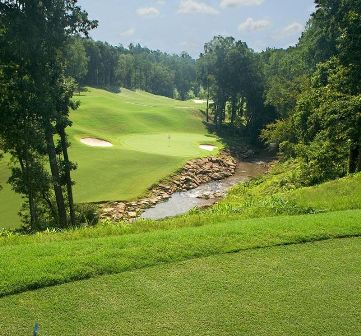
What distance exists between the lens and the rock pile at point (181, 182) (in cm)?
3297

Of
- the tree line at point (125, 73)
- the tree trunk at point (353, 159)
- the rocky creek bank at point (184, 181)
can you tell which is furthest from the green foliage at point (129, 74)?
the tree trunk at point (353, 159)

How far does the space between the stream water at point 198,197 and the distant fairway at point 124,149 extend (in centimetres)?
281

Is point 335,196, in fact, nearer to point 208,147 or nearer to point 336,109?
point 336,109

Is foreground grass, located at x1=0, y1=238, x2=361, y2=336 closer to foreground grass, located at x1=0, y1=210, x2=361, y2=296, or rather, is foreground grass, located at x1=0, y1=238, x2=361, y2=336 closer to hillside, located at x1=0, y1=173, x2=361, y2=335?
hillside, located at x1=0, y1=173, x2=361, y2=335

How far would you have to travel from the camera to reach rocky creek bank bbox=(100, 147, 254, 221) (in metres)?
33.0

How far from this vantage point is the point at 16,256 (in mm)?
9688

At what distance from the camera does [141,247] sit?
33.7 ft

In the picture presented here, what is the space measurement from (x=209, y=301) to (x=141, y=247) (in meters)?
2.76

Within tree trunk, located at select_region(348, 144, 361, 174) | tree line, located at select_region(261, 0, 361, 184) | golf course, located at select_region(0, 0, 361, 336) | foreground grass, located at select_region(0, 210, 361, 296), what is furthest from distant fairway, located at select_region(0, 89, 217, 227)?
foreground grass, located at select_region(0, 210, 361, 296)

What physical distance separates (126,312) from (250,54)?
74.4 metres

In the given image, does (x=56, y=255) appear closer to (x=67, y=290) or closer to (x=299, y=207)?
(x=67, y=290)

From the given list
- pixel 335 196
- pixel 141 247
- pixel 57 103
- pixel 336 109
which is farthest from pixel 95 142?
pixel 141 247

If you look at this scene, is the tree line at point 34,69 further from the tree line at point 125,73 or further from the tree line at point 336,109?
the tree line at point 125,73

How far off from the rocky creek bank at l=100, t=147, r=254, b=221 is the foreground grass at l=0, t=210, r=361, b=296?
20.4 metres
